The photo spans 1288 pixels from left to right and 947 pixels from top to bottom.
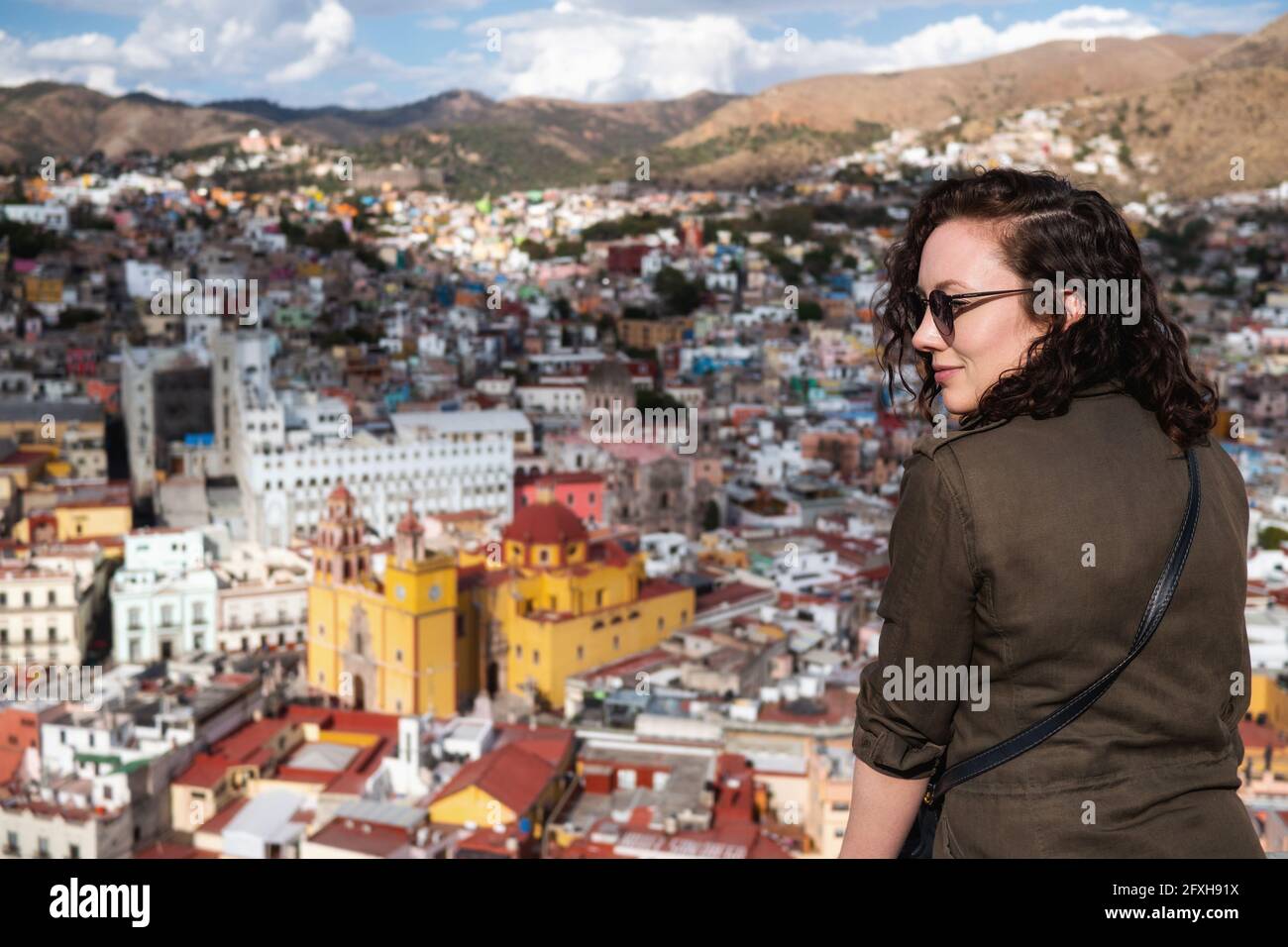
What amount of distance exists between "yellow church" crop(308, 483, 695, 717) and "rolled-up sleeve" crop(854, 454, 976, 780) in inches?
295

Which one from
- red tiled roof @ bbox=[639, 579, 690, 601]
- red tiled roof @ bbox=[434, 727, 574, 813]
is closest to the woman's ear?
red tiled roof @ bbox=[434, 727, 574, 813]

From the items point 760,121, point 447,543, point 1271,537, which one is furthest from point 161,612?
point 760,121

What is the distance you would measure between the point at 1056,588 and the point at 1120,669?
0.06 m

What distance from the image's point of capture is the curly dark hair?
807 millimetres

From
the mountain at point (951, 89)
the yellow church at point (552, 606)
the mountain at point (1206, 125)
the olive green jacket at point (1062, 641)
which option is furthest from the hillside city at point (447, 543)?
the mountain at point (951, 89)

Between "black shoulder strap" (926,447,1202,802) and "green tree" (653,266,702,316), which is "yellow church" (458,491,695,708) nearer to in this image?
"black shoulder strap" (926,447,1202,802)

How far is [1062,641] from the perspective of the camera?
757mm

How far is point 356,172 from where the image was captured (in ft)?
122

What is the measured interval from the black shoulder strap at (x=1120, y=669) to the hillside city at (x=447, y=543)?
0.87 ft

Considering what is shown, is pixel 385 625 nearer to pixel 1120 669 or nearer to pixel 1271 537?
pixel 1271 537

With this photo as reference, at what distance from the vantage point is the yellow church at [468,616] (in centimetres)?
830
